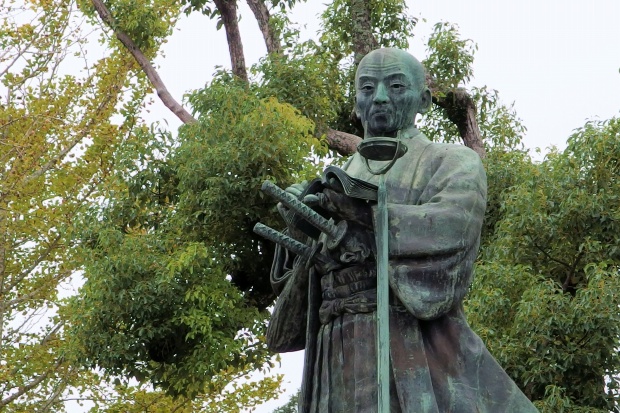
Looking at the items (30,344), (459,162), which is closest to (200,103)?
(30,344)

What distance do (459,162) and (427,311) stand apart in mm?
806

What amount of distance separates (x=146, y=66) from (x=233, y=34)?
168cm

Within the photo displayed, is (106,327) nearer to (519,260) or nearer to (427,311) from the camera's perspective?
(519,260)

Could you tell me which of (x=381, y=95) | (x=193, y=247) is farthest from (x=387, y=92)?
(x=193, y=247)

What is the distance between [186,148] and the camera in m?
17.3

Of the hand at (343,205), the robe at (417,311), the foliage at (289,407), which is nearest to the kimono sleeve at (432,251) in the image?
the robe at (417,311)

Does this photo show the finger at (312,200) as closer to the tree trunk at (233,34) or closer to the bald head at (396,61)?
the bald head at (396,61)

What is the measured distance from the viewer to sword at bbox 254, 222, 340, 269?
24.7 ft

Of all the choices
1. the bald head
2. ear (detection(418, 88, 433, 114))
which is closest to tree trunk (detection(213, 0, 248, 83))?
ear (detection(418, 88, 433, 114))

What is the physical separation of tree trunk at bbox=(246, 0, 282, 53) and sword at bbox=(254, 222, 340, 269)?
42.4 feet

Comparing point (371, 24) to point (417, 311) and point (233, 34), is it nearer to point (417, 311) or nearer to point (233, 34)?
point (233, 34)

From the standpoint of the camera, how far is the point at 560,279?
1677cm

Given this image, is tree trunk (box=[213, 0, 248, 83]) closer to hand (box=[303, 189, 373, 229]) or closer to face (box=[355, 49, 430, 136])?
face (box=[355, 49, 430, 136])

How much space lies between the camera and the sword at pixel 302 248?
7531 mm
